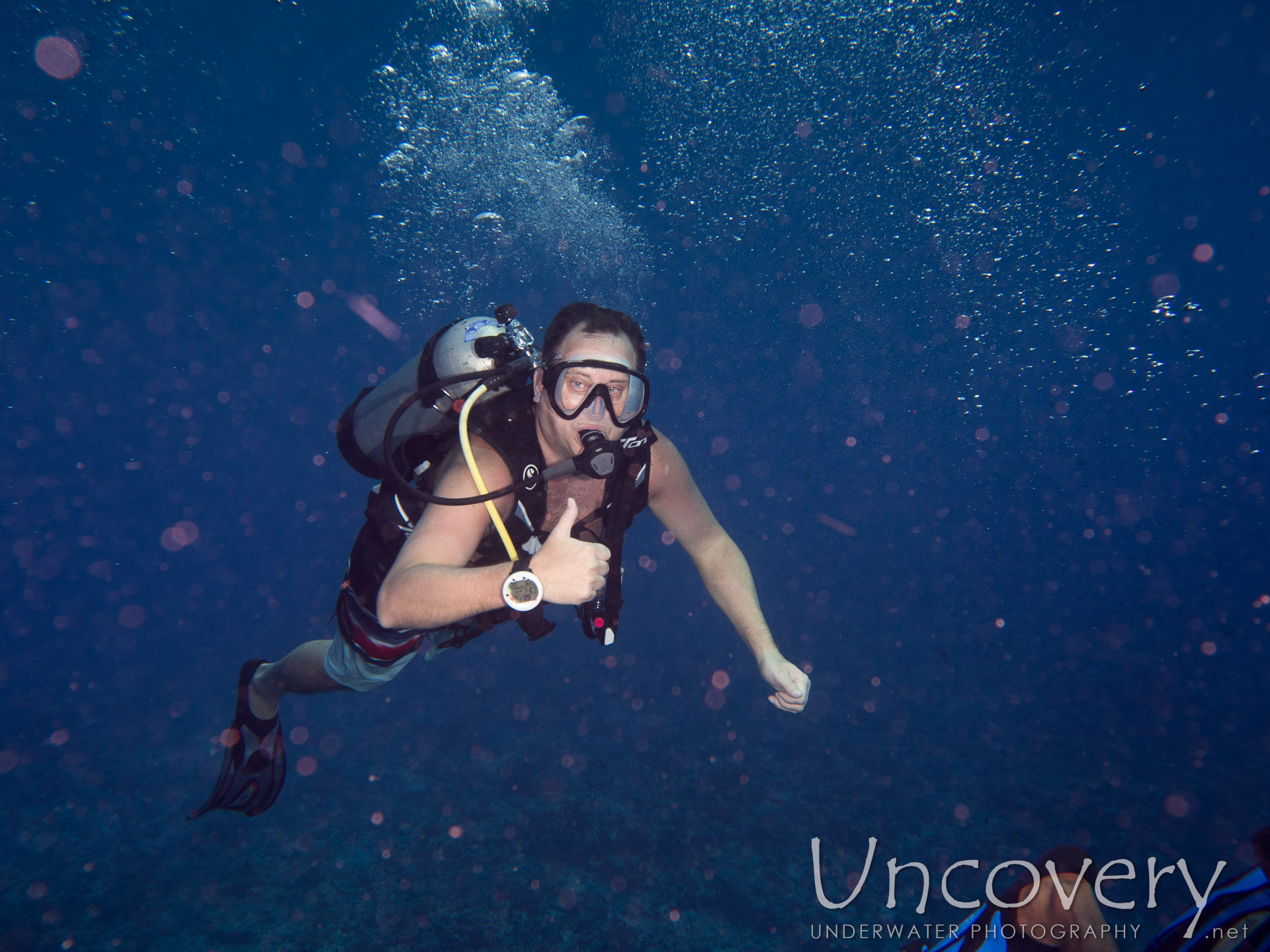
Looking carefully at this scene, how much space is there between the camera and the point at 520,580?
5.43 ft

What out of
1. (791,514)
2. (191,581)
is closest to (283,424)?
(191,581)

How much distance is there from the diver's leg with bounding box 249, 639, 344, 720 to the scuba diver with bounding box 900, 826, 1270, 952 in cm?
391

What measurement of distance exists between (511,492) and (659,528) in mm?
24122

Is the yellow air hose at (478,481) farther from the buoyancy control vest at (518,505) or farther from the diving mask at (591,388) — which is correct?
the diving mask at (591,388)

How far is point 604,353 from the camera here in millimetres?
2523

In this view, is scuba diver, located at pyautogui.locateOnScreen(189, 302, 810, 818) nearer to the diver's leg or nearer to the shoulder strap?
the shoulder strap

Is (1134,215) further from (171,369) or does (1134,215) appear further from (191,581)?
(171,369)

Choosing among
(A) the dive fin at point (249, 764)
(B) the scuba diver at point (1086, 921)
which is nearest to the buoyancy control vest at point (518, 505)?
(B) the scuba diver at point (1086, 921)

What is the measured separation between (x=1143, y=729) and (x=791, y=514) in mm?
19544

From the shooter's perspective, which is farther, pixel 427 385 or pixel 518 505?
pixel 518 505

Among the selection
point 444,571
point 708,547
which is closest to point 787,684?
point 708,547

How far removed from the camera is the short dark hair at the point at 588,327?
2590 mm

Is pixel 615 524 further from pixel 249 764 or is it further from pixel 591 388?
pixel 249 764

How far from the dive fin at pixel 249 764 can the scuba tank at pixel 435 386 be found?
273cm
